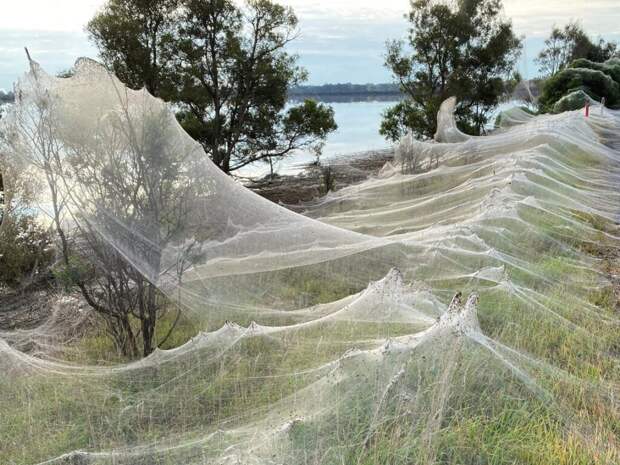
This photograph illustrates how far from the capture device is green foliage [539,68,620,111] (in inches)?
946

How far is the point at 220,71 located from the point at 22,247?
1041cm

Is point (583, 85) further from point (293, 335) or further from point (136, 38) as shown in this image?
point (293, 335)

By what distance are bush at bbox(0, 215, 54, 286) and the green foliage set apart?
21751 mm

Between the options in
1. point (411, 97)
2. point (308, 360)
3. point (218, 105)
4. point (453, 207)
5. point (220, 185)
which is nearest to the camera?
point (308, 360)

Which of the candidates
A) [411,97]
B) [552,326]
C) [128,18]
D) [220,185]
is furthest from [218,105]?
[552,326]

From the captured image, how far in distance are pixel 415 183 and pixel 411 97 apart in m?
10.9

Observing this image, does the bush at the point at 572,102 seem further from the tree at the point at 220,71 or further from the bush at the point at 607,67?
the tree at the point at 220,71

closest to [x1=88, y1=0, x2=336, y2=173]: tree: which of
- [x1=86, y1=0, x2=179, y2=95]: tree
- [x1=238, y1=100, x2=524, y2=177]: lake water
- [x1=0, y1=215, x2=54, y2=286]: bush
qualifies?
[x1=86, y1=0, x2=179, y2=95]: tree

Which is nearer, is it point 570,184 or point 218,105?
point 570,184

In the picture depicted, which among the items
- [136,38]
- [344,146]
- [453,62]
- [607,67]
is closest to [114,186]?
[136,38]

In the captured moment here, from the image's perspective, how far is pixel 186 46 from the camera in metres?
14.0

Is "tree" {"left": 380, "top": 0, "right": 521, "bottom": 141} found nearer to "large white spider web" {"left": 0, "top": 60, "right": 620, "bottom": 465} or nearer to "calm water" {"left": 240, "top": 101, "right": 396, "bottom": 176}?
"calm water" {"left": 240, "top": 101, "right": 396, "bottom": 176}

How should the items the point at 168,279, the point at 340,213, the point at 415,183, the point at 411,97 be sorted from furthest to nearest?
the point at 411,97, the point at 415,183, the point at 340,213, the point at 168,279

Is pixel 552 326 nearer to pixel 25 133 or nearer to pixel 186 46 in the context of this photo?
pixel 25 133
